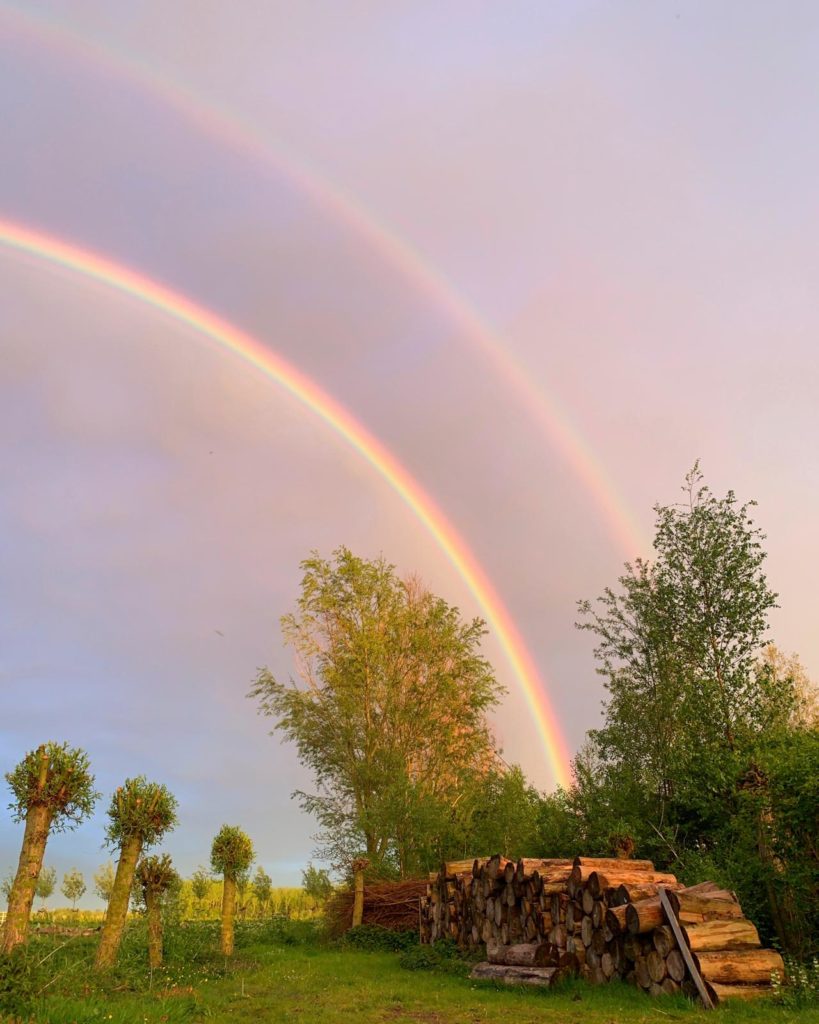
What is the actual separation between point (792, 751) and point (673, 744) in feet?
35.4

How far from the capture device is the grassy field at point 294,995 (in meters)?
9.31

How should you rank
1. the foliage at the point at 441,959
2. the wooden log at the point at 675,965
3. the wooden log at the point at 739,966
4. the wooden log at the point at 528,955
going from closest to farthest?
the wooden log at the point at 739,966
the wooden log at the point at 675,965
the wooden log at the point at 528,955
the foliage at the point at 441,959

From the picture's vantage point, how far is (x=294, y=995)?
13852 mm

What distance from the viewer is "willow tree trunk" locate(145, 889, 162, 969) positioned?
16.0m

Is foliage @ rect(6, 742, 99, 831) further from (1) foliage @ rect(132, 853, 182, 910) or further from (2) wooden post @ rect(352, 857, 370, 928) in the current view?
(2) wooden post @ rect(352, 857, 370, 928)

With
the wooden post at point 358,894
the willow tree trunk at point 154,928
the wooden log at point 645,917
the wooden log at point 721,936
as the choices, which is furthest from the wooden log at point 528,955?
the wooden post at point 358,894

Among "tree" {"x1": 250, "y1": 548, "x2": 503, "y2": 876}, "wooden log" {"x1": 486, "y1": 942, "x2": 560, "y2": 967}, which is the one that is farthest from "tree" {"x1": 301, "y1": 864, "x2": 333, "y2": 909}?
"wooden log" {"x1": 486, "y1": 942, "x2": 560, "y2": 967}

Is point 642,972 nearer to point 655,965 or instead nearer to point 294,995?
point 655,965

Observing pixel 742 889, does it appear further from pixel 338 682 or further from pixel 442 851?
pixel 338 682

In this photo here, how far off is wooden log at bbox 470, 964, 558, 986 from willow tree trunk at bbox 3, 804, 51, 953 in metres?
9.03

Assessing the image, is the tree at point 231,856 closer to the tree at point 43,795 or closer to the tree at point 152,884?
the tree at point 152,884

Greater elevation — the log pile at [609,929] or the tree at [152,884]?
the tree at [152,884]

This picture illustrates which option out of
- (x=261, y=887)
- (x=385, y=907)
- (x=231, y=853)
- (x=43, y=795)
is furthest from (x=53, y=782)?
(x=261, y=887)

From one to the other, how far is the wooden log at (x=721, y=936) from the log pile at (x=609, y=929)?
16 mm
